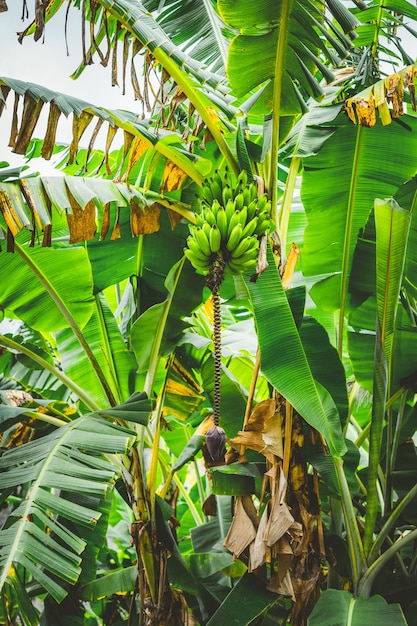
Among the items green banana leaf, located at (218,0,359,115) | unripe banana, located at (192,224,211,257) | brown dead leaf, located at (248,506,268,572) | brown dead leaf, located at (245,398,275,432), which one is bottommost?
brown dead leaf, located at (248,506,268,572)

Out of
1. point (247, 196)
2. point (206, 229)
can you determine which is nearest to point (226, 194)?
point (247, 196)

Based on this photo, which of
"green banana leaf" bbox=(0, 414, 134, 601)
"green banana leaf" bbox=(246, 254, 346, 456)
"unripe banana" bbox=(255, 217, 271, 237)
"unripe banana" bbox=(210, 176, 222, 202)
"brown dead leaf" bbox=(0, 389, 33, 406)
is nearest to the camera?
"green banana leaf" bbox=(0, 414, 134, 601)

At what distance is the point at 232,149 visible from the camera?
1821 millimetres

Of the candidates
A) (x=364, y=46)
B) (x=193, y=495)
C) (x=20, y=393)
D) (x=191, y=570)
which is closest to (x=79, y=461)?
(x=20, y=393)

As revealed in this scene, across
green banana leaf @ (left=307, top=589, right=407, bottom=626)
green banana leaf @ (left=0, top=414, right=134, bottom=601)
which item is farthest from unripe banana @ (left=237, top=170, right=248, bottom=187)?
green banana leaf @ (left=307, top=589, right=407, bottom=626)

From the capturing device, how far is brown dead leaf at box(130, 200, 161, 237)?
1.68 metres

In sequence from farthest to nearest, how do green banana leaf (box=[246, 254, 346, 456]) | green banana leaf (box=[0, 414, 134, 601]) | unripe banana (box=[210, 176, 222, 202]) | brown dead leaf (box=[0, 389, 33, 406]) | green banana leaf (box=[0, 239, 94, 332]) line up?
green banana leaf (box=[0, 239, 94, 332])
brown dead leaf (box=[0, 389, 33, 406])
unripe banana (box=[210, 176, 222, 202])
green banana leaf (box=[246, 254, 346, 456])
green banana leaf (box=[0, 414, 134, 601])

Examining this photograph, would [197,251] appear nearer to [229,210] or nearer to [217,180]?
[229,210]

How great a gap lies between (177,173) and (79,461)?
88 centimetres

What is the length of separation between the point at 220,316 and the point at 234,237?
0.65ft

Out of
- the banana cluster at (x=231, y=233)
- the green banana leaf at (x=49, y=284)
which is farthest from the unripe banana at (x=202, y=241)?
the green banana leaf at (x=49, y=284)

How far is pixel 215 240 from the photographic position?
1.41 metres

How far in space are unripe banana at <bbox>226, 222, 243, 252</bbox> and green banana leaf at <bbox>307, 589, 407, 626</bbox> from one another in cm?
87

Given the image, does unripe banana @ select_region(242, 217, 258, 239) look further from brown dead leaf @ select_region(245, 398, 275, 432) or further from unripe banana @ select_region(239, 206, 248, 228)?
brown dead leaf @ select_region(245, 398, 275, 432)
